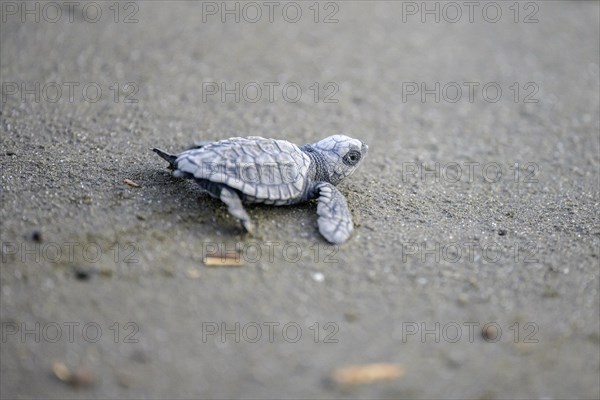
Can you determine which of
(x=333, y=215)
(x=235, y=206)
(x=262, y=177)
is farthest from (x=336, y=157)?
(x=235, y=206)

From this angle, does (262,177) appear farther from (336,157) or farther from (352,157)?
(352,157)

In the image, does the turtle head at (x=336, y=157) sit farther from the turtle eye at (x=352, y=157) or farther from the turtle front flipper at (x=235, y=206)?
the turtle front flipper at (x=235, y=206)

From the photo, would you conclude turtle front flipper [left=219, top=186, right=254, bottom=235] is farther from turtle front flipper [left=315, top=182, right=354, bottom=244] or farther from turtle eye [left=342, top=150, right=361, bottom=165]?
turtle eye [left=342, top=150, right=361, bottom=165]

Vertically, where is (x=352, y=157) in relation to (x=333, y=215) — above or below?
above

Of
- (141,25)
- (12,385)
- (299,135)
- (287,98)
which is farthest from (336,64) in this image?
(12,385)

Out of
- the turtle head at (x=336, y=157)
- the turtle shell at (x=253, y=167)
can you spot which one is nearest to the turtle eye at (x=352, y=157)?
the turtle head at (x=336, y=157)

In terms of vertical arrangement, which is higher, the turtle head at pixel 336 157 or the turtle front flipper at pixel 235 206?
the turtle head at pixel 336 157

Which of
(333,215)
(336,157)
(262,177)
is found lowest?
(333,215)
